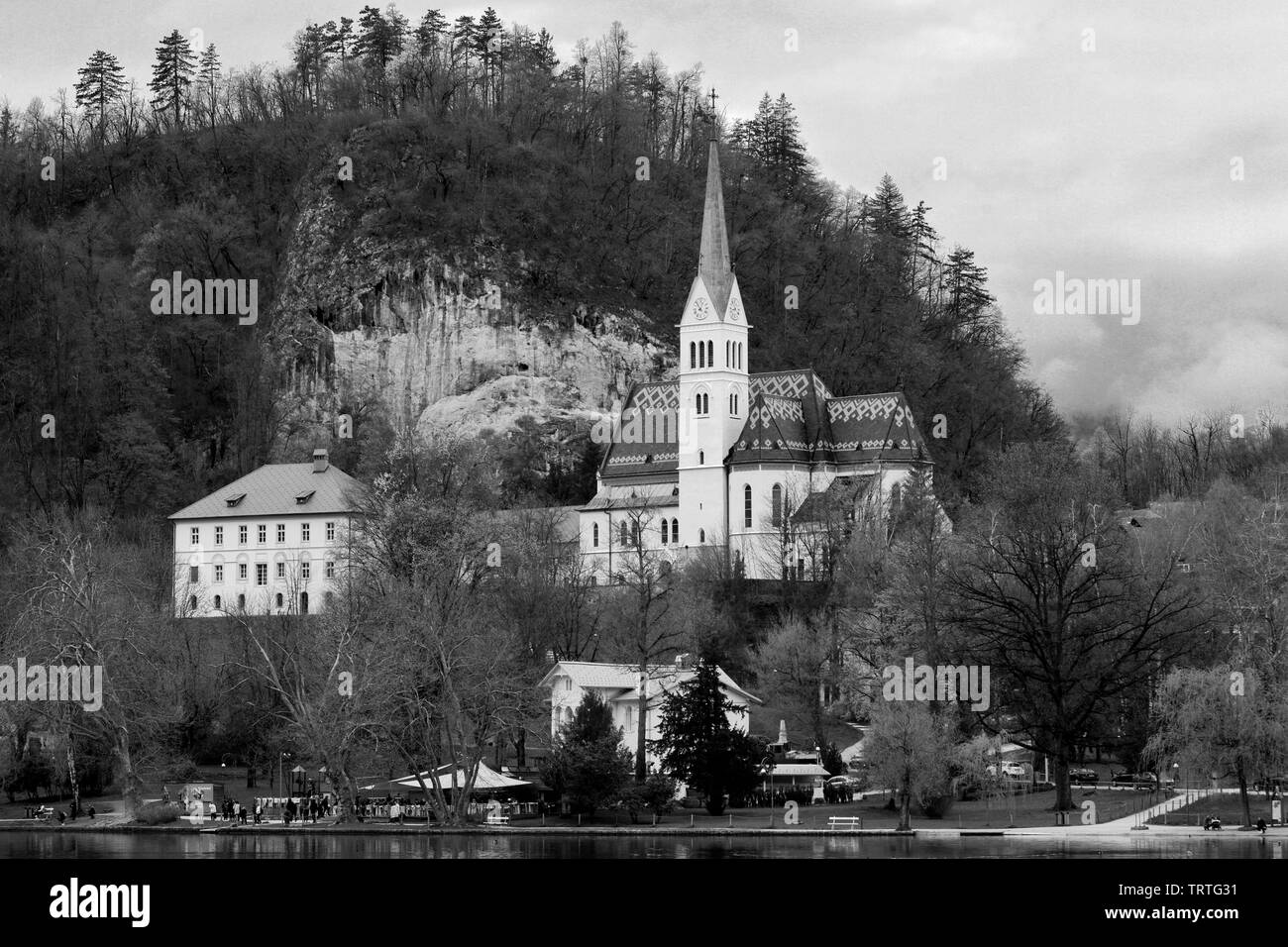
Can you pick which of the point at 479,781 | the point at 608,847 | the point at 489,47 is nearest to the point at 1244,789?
the point at 608,847

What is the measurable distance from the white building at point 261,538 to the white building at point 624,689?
38.6 m

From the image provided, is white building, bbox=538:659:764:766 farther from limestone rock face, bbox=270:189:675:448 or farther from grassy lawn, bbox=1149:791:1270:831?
limestone rock face, bbox=270:189:675:448

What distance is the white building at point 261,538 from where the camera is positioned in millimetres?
115812

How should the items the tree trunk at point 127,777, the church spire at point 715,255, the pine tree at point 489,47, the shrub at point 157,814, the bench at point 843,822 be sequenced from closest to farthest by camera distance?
the bench at point 843,822 → the shrub at point 157,814 → the tree trunk at point 127,777 → the church spire at point 715,255 → the pine tree at point 489,47

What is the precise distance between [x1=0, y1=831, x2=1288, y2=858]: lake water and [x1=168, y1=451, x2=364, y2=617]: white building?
53482mm

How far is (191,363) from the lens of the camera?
149625 millimetres

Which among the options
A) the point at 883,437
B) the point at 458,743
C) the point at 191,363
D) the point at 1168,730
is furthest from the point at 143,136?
the point at 1168,730

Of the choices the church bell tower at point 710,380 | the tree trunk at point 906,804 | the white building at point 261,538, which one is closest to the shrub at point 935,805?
the tree trunk at point 906,804

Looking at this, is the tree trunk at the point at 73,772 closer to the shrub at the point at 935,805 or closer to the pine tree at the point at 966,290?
the shrub at the point at 935,805

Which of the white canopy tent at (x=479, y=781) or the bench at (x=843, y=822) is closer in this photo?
the bench at (x=843, y=822)

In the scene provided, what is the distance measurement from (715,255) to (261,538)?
113 ft

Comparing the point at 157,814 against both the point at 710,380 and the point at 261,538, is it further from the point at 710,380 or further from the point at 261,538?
the point at 710,380

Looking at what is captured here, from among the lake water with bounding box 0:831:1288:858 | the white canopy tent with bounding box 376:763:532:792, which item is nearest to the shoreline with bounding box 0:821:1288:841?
the lake water with bounding box 0:831:1288:858
